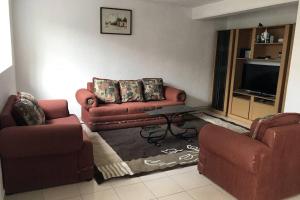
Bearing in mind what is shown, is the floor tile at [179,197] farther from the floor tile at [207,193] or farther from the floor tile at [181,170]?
the floor tile at [181,170]

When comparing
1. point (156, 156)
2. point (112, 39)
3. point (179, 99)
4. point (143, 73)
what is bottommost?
point (156, 156)

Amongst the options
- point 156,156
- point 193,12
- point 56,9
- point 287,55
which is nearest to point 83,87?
point 56,9

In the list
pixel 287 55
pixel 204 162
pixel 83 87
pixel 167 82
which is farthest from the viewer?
pixel 167 82

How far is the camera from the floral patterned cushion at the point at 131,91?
4.78 meters

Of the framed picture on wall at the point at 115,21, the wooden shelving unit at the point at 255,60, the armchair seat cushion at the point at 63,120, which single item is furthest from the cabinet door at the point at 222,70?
the armchair seat cushion at the point at 63,120

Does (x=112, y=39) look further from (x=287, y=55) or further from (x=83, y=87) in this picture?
(x=287, y=55)

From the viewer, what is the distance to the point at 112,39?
4969 mm

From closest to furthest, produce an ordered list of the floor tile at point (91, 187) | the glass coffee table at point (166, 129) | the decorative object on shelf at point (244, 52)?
the floor tile at point (91, 187), the glass coffee table at point (166, 129), the decorative object on shelf at point (244, 52)

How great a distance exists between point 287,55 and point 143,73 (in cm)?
268

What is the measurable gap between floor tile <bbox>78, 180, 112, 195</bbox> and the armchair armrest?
1305mm

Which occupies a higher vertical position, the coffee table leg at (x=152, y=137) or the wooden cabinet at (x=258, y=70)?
the wooden cabinet at (x=258, y=70)

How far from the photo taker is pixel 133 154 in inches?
132

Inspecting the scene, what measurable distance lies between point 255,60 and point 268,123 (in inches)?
127

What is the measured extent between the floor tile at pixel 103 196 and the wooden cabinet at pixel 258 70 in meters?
3.32
